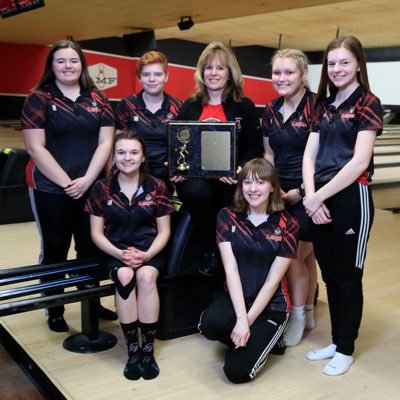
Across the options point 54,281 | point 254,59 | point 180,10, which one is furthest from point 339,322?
point 254,59

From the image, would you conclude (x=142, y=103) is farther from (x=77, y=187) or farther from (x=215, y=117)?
(x=77, y=187)

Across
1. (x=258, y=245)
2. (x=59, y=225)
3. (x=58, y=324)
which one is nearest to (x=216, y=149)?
(x=258, y=245)

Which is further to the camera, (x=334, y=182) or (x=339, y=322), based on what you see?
(x=339, y=322)

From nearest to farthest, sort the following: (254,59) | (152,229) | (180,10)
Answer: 1. (152,229)
2. (180,10)
3. (254,59)

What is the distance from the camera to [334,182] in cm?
189

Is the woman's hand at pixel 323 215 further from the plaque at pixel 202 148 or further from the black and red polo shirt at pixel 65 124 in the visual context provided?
the black and red polo shirt at pixel 65 124

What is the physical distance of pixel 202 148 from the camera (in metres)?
2.20

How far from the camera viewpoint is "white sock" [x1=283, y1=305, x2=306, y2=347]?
2.24 m

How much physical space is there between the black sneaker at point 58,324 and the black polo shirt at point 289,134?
1.08 m

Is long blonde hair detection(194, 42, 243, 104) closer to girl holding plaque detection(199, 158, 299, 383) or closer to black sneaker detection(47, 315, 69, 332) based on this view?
girl holding plaque detection(199, 158, 299, 383)

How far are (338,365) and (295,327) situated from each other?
0.92ft

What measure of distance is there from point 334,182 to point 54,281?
1080mm

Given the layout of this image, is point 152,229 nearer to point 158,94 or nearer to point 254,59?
point 158,94

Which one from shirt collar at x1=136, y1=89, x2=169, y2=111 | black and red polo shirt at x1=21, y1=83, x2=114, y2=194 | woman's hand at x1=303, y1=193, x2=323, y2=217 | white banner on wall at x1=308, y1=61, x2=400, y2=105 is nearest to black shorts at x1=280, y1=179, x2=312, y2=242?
woman's hand at x1=303, y1=193, x2=323, y2=217
